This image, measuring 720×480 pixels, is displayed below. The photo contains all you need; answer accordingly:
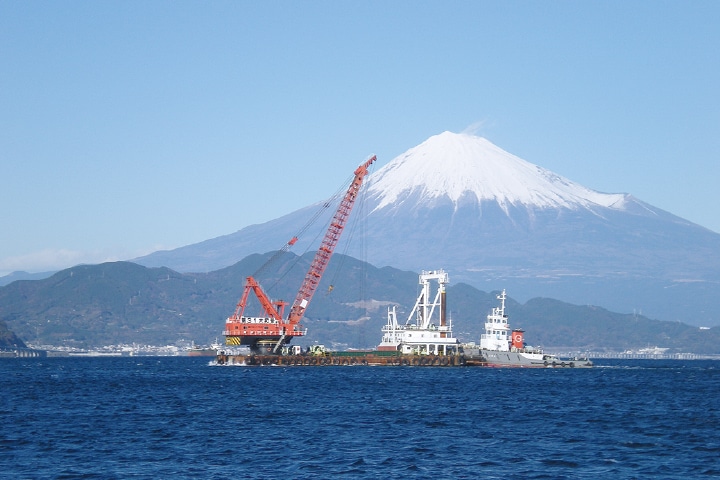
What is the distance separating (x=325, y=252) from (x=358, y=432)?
10881 cm

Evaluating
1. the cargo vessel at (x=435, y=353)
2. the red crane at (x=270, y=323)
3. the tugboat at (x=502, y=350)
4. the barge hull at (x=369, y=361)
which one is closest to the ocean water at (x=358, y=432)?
the barge hull at (x=369, y=361)

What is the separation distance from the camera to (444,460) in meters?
54.9

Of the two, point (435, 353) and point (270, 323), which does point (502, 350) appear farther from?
point (270, 323)

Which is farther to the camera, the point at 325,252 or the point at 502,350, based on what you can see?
the point at 325,252

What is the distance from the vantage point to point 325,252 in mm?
174625

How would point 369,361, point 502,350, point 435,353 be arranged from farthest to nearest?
1. point 369,361
2. point 435,353
3. point 502,350

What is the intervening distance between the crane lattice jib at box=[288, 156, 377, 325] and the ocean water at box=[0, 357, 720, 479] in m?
62.9

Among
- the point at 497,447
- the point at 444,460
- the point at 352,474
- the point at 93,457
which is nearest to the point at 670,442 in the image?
the point at 497,447

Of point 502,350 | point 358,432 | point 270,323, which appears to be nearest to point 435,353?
point 502,350

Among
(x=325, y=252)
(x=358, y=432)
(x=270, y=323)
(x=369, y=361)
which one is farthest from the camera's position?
(x=325, y=252)

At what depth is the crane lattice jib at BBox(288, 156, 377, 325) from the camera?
174 metres

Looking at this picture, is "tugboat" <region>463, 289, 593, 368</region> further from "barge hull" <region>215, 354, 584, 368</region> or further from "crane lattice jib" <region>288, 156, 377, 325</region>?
"crane lattice jib" <region>288, 156, 377, 325</region>

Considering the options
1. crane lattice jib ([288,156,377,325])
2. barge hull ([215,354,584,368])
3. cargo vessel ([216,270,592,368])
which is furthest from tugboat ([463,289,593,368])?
crane lattice jib ([288,156,377,325])

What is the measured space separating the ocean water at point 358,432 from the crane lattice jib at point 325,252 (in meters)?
62.9
